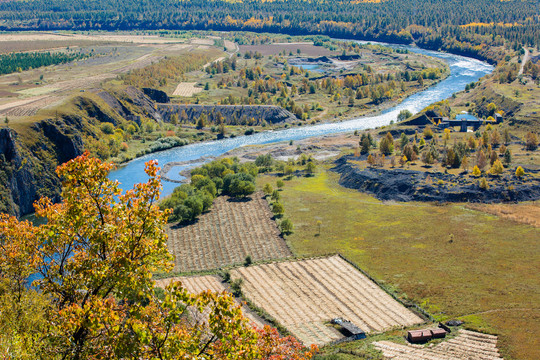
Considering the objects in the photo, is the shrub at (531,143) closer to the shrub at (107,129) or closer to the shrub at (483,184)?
the shrub at (483,184)

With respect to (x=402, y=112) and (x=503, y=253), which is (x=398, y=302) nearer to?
(x=503, y=253)

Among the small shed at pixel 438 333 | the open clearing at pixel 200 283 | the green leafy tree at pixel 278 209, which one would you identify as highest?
the small shed at pixel 438 333

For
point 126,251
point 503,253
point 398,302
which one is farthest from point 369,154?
point 126,251

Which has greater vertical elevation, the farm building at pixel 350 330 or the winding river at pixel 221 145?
the farm building at pixel 350 330

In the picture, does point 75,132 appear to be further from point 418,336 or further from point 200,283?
point 418,336

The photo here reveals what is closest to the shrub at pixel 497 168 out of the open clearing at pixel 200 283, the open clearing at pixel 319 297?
Result: the open clearing at pixel 319 297

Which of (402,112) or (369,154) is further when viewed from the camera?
(402,112)
